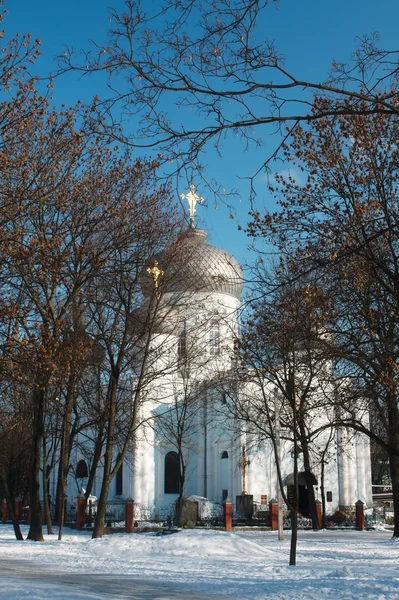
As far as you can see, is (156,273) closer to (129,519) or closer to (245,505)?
(129,519)

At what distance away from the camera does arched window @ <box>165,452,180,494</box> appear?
145ft

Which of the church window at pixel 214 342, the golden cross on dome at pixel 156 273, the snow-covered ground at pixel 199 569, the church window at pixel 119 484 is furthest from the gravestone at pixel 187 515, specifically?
the church window at pixel 119 484

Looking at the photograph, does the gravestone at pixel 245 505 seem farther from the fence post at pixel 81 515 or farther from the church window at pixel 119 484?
the fence post at pixel 81 515

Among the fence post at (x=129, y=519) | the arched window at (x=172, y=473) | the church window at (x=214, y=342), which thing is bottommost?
the fence post at (x=129, y=519)

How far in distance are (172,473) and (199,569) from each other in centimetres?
3162

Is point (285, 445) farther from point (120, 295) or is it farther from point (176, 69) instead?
point (176, 69)

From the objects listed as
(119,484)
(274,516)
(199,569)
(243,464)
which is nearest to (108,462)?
(199,569)

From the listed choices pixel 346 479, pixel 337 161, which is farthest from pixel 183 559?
pixel 346 479

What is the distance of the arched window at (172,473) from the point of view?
44.2 metres

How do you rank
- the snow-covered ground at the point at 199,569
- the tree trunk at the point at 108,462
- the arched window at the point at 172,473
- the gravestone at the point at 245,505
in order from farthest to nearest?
the arched window at the point at 172,473 < the gravestone at the point at 245,505 < the tree trunk at the point at 108,462 < the snow-covered ground at the point at 199,569

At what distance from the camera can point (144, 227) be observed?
18.8 m

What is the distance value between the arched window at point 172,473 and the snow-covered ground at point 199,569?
2317cm

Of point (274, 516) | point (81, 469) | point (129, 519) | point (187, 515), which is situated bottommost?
point (129, 519)

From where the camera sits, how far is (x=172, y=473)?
1759 inches
